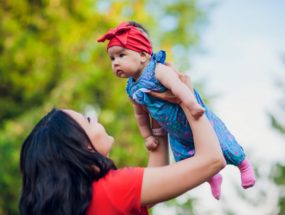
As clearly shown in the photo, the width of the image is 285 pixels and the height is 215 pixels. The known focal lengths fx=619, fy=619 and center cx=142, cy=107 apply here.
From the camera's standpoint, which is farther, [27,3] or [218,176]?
[27,3]

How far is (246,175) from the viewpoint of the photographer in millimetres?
2711

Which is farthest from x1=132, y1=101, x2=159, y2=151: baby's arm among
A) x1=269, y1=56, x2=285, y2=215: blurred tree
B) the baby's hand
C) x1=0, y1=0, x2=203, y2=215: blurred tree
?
x1=269, y1=56, x2=285, y2=215: blurred tree

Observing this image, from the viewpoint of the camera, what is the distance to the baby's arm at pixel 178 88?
7.63ft

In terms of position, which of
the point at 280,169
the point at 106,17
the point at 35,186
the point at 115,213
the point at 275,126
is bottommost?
the point at 115,213

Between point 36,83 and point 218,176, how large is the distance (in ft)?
34.1

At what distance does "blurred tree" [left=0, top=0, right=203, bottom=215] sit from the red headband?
31.0ft

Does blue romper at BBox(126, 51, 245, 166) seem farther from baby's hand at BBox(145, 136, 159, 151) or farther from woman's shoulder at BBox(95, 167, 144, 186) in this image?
woman's shoulder at BBox(95, 167, 144, 186)

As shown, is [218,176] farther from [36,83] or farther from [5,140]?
[36,83]

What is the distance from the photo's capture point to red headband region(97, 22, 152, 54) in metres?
2.63

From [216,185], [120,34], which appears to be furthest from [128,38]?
[216,185]

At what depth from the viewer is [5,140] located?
1113cm

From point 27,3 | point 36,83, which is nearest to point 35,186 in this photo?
point 36,83

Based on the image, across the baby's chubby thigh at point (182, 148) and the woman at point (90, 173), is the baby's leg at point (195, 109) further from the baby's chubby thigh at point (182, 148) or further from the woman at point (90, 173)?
the baby's chubby thigh at point (182, 148)

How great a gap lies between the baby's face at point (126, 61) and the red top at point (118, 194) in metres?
0.49
